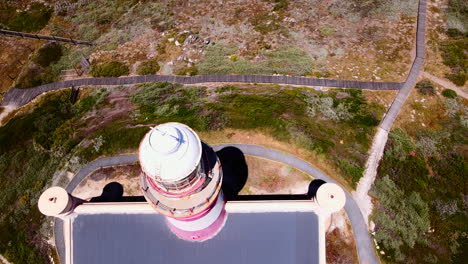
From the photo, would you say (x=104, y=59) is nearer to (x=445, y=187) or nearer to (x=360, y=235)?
(x=360, y=235)

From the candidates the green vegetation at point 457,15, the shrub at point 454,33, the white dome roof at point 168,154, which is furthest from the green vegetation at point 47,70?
the green vegetation at point 457,15

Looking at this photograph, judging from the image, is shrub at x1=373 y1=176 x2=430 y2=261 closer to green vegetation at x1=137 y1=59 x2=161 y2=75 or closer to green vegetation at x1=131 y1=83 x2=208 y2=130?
green vegetation at x1=131 y1=83 x2=208 y2=130

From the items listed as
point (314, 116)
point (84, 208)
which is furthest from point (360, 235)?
point (84, 208)

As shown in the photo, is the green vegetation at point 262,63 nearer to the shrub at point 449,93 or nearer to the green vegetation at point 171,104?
the green vegetation at point 171,104

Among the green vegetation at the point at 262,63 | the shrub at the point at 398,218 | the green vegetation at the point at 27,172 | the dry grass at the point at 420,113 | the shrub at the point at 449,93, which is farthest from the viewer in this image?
the green vegetation at the point at 262,63

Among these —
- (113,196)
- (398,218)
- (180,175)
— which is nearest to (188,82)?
(113,196)

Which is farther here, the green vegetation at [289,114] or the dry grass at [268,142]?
the green vegetation at [289,114]

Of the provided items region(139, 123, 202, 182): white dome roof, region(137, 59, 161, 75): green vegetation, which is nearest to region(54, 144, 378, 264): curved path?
region(137, 59, 161, 75): green vegetation
